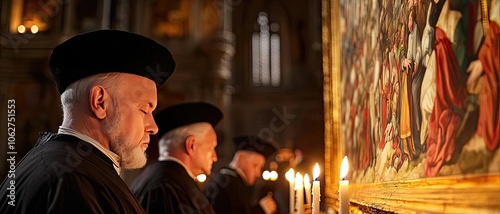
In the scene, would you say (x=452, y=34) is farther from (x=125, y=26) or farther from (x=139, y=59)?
(x=125, y=26)

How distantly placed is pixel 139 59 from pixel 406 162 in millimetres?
1134

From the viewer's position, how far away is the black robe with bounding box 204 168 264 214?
5121 millimetres

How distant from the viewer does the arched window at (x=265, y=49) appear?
53.2 feet

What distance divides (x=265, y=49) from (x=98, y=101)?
14520 millimetres

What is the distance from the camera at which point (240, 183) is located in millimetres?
5422

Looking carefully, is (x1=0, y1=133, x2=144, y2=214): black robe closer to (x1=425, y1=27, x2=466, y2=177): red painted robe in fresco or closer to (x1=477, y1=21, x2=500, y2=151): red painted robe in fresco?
(x1=425, y1=27, x2=466, y2=177): red painted robe in fresco

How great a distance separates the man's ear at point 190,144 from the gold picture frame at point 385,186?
41.7 inches

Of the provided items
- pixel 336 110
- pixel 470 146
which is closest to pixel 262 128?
pixel 336 110

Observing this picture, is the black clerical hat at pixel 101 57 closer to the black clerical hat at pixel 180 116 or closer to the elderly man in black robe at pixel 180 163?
the elderly man in black robe at pixel 180 163

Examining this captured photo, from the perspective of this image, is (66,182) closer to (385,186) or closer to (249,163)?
(385,186)

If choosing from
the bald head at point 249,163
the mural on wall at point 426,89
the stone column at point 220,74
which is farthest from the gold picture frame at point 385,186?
the stone column at point 220,74

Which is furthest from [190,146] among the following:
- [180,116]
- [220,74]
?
[220,74]

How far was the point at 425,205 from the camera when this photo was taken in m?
1.63

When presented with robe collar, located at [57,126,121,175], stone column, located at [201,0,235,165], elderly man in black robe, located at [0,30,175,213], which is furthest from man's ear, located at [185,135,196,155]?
stone column, located at [201,0,235,165]
